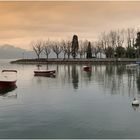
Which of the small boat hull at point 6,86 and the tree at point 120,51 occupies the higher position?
the tree at point 120,51

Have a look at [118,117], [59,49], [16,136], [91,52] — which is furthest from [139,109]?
[59,49]

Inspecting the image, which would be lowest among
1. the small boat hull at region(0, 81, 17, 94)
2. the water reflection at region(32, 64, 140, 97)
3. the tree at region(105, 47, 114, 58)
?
the water reflection at region(32, 64, 140, 97)

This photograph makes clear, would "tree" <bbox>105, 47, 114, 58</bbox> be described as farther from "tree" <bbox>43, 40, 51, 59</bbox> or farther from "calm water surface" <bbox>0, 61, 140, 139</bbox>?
"calm water surface" <bbox>0, 61, 140, 139</bbox>

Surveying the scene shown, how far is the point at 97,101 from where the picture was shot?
25.4 m

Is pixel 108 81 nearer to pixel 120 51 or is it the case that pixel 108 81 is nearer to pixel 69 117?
pixel 69 117

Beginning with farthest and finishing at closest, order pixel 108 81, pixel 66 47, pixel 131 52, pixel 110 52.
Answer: pixel 66 47 → pixel 110 52 → pixel 131 52 → pixel 108 81

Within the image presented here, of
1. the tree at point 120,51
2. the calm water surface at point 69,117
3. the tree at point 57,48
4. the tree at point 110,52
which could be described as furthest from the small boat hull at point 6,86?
the tree at point 57,48

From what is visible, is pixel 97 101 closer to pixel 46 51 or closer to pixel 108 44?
pixel 108 44

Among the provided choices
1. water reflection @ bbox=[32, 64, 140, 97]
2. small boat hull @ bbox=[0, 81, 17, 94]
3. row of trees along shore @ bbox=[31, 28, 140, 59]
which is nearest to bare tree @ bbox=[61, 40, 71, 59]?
row of trees along shore @ bbox=[31, 28, 140, 59]

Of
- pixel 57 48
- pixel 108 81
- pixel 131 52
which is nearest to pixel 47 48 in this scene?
pixel 57 48

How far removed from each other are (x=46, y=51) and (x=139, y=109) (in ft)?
403

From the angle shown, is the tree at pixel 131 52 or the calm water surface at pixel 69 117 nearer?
the calm water surface at pixel 69 117

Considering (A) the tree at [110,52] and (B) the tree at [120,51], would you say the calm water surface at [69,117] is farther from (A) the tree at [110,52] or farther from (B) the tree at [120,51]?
(A) the tree at [110,52]

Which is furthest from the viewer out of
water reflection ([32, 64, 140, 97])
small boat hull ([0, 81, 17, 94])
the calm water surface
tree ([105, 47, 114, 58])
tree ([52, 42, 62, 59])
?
tree ([52, 42, 62, 59])
